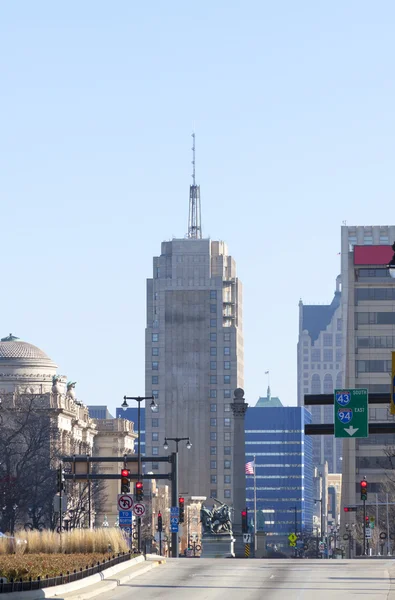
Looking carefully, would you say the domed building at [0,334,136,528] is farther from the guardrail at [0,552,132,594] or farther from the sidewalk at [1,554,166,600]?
the guardrail at [0,552,132,594]

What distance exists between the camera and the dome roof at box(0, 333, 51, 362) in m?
174

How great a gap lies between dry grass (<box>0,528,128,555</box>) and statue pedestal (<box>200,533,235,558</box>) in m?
44.3

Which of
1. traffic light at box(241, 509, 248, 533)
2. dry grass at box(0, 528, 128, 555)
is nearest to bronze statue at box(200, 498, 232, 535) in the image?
traffic light at box(241, 509, 248, 533)

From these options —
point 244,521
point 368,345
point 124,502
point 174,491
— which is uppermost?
point 368,345

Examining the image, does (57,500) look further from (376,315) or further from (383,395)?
(376,315)

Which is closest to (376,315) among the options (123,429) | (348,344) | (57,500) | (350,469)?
(348,344)

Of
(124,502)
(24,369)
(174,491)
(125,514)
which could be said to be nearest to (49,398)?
(24,369)

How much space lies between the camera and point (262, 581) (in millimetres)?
46125

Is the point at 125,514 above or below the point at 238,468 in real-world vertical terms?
below

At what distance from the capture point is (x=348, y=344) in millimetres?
182625

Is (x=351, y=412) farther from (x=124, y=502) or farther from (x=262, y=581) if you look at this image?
(x=124, y=502)

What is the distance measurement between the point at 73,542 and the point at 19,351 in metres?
119

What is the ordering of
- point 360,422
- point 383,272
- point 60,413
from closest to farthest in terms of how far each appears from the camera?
point 360,422
point 60,413
point 383,272

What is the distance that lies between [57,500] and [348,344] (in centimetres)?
10944
